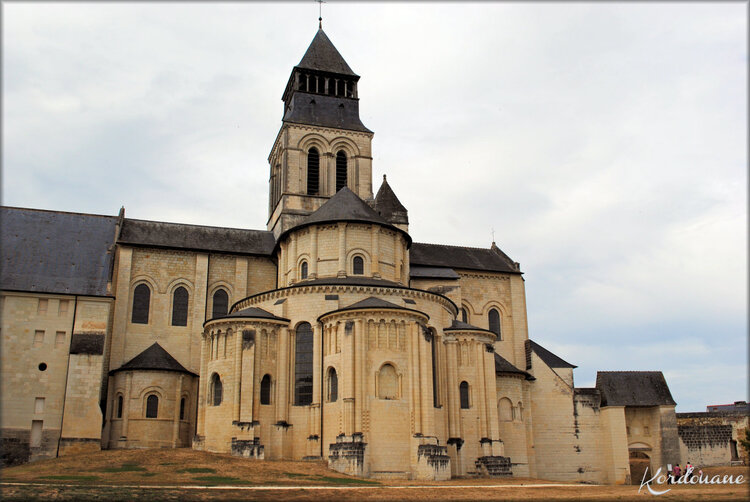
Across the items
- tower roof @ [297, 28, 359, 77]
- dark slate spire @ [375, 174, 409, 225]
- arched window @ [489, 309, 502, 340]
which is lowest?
arched window @ [489, 309, 502, 340]

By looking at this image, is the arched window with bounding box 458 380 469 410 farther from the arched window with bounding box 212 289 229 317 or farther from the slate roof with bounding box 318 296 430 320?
the arched window with bounding box 212 289 229 317

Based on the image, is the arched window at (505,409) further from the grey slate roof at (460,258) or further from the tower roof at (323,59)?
the tower roof at (323,59)

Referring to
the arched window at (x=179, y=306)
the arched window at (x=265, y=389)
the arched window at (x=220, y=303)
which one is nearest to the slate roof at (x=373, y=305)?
the arched window at (x=265, y=389)

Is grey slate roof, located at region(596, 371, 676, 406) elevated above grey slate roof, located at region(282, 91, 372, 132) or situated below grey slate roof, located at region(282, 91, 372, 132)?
below

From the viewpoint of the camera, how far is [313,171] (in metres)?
51.1

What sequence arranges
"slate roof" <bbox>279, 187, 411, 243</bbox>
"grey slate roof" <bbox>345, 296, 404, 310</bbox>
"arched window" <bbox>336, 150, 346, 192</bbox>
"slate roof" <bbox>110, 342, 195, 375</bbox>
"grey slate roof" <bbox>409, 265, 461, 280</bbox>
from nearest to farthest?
"grey slate roof" <bbox>345, 296, 404, 310</bbox>, "slate roof" <bbox>110, 342, 195, 375</bbox>, "slate roof" <bbox>279, 187, 411, 243</bbox>, "grey slate roof" <bbox>409, 265, 461, 280</bbox>, "arched window" <bbox>336, 150, 346, 192</bbox>

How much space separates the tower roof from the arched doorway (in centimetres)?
3570

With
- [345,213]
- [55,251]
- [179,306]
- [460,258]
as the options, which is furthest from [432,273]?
[55,251]

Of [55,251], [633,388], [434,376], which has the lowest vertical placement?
[633,388]

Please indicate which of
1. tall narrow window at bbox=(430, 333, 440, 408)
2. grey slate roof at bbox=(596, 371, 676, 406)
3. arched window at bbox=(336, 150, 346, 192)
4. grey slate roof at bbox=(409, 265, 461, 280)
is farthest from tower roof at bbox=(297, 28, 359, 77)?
grey slate roof at bbox=(596, 371, 676, 406)

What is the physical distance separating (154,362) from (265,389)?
8329 mm

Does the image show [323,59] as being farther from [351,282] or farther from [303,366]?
[303,366]

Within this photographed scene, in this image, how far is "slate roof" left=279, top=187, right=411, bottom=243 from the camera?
37850 mm

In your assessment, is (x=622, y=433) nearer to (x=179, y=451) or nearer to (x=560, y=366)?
(x=560, y=366)
